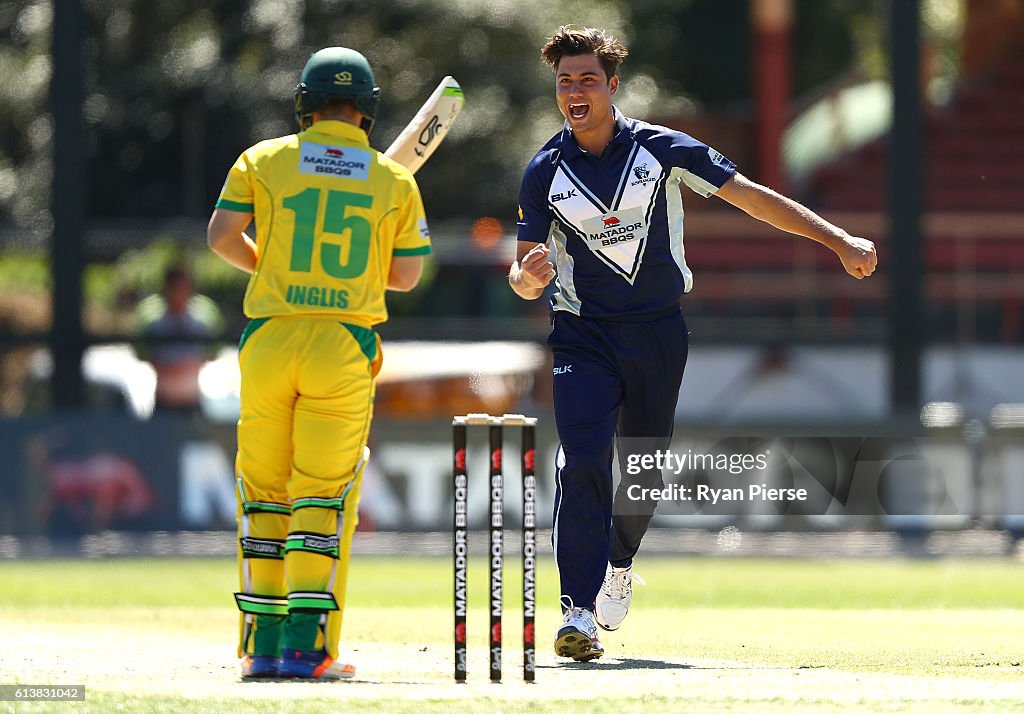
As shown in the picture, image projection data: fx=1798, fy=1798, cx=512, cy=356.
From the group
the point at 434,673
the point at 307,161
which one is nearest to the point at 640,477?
the point at 434,673

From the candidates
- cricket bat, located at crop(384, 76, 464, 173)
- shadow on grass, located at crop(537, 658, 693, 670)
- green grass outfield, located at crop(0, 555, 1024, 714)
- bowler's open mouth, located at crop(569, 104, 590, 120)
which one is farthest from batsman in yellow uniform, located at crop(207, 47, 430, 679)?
bowler's open mouth, located at crop(569, 104, 590, 120)

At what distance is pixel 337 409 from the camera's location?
5.78 meters

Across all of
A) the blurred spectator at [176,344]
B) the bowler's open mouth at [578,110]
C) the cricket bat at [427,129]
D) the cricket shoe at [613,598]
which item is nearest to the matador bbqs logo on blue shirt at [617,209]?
the bowler's open mouth at [578,110]

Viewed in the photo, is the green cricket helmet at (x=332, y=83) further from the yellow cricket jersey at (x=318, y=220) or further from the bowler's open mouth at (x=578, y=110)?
the bowler's open mouth at (x=578, y=110)

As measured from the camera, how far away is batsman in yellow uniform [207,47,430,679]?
574 centimetres

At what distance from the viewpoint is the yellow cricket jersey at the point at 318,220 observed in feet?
19.0

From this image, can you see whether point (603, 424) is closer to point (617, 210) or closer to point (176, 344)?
point (617, 210)

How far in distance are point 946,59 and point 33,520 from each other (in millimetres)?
23869

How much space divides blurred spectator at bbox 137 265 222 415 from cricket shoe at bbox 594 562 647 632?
24.8 feet

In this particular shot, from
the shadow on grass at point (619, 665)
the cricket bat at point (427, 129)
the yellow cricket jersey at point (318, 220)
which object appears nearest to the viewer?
the yellow cricket jersey at point (318, 220)

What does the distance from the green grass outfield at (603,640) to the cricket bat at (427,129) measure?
185cm

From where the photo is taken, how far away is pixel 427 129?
22.5ft

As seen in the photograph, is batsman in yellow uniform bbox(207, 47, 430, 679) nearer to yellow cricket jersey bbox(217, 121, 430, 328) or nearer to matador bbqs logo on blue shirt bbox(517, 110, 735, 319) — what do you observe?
yellow cricket jersey bbox(217, 121, 430, 328)

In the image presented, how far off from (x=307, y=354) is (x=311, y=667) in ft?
3.25
